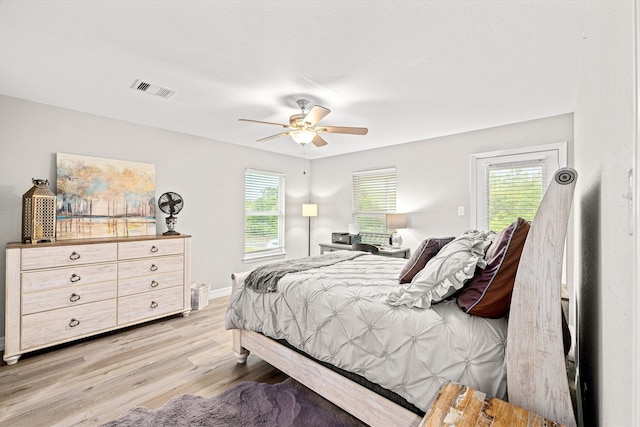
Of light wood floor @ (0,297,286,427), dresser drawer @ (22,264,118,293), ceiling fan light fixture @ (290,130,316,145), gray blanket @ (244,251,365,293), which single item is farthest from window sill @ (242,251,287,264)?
ceiling fan light fixture @ (290,130,316,145)

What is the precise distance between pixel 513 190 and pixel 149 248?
4.35 meters

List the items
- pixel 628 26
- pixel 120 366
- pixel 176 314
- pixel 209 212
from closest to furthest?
1. pixel 628 26
2. pixel 120 366
3. pixel 176 314
4. pixel 209 212

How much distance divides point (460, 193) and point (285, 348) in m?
3.08

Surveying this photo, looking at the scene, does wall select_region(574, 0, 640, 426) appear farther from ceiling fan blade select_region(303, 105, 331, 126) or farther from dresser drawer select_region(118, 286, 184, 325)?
dresser drawer select_region(118, 286, 184, 325)

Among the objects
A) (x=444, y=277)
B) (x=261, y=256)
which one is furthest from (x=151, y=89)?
(x=261, y=256)

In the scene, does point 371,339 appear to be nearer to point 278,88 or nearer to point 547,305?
point 547,305

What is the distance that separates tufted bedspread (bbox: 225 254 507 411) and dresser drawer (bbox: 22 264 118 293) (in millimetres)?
1711

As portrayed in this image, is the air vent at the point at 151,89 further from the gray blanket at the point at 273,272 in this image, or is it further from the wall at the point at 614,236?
the wall at the point at 614,236

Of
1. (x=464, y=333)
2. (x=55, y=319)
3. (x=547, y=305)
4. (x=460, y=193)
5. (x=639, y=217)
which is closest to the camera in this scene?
(x=639, y=217)

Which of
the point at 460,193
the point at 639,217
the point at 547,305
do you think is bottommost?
the point at 547,305

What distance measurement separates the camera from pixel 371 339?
66.1 inches

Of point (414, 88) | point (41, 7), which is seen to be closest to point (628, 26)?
point (414, 88)

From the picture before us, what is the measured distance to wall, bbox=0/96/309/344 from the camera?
115 inches

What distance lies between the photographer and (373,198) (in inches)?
200
